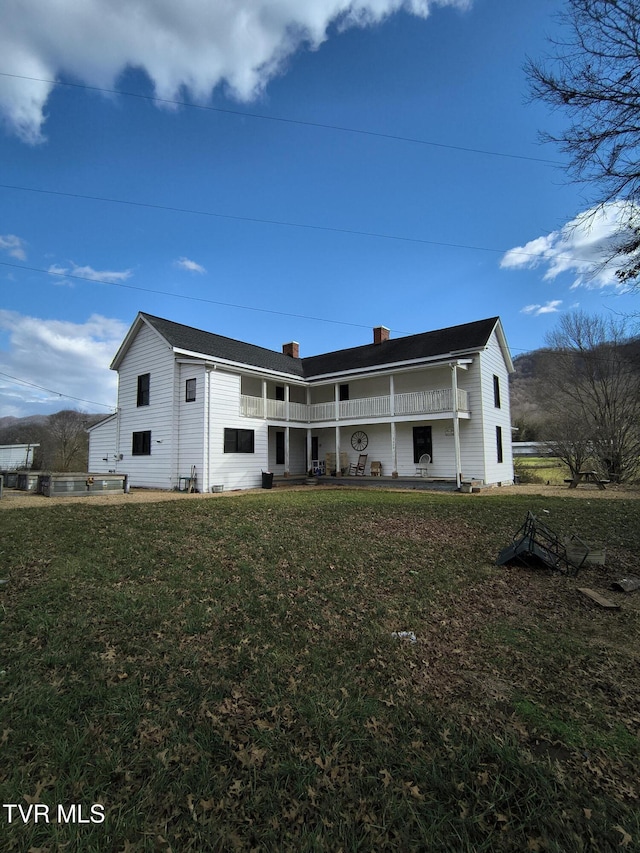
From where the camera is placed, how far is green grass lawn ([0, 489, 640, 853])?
2.10m

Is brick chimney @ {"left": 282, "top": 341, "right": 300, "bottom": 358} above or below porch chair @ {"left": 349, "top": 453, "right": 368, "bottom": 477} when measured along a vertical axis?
above

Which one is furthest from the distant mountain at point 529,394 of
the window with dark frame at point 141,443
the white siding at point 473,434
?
the window with dark frame at point 141,443

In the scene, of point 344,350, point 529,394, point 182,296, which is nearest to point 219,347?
point 182,296

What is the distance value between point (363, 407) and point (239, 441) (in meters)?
6.27

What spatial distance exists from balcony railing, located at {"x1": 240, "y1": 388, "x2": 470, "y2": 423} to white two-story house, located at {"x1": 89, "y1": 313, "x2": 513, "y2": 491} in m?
0.05

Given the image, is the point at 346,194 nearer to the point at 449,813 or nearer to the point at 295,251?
the point at 295,251

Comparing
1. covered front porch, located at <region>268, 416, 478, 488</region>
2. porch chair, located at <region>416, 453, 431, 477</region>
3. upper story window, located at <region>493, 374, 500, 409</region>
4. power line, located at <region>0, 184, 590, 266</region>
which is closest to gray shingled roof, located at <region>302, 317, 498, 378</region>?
upper story window, located at <region>493, 374, 500, 409</region>

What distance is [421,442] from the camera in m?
19.1

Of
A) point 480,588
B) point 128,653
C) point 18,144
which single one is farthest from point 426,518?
point 18,144

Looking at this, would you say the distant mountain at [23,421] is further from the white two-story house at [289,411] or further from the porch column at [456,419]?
the porch column at [456,419]

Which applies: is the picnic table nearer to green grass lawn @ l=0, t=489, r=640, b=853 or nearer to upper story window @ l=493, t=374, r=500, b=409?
upper story window @ l=493, t=374, r=500, b=409

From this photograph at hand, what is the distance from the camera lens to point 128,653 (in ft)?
11.9

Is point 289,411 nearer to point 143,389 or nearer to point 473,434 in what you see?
point 143,389

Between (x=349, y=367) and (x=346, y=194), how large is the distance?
8803mm
